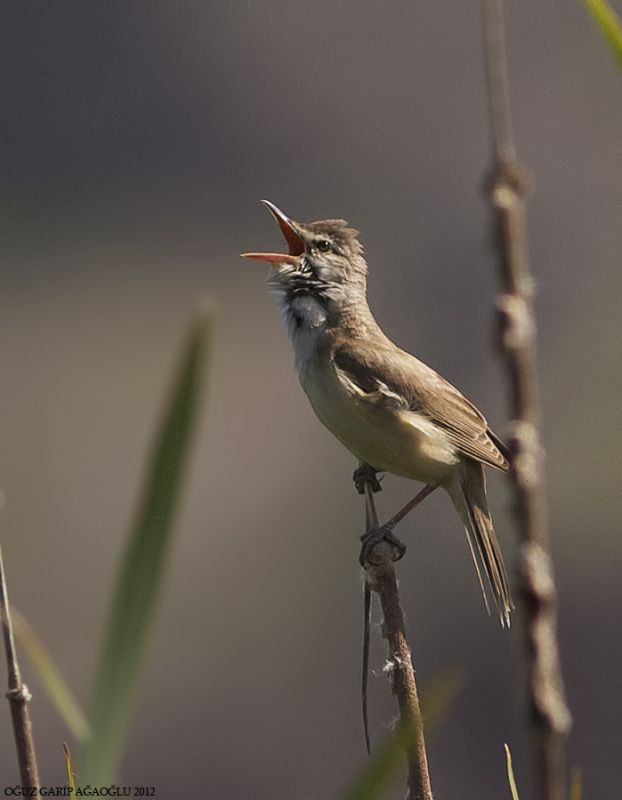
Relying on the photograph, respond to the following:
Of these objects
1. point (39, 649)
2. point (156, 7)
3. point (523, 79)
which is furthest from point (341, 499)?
point (39, 649)

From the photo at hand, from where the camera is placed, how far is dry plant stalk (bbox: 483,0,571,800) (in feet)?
3.05

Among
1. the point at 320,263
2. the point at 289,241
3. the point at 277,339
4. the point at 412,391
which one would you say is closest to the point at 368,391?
the point at 412,391

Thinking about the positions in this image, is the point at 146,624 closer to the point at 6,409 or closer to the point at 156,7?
the point at 6,409

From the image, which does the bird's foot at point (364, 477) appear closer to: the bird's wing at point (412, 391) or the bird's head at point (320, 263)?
the bird's wing at point (412, 391)

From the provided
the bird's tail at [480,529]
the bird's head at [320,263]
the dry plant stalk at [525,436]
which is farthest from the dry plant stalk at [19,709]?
the bird's head at [320,263]

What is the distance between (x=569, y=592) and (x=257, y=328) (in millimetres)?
6832

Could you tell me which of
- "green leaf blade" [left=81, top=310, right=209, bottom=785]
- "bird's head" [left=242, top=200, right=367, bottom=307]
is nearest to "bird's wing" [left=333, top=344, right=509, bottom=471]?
"bird's head" [left=242, top=200, right=367, bottom=307]

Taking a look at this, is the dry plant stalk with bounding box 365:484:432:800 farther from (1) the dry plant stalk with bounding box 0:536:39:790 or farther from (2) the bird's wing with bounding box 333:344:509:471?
(2) the bird's wing with bounding box 333:344:509:471

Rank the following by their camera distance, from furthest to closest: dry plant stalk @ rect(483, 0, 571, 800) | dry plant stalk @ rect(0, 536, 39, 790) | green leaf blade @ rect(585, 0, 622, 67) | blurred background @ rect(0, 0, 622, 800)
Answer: blurred background @ rect(0, 0, 622, 800) < dry plant stalk @ rect(0, 536, 39, 790) < green leaf blade @ rect(585, 0, 622, 67) < dry plant stalk @ rect(483, 0, 571, 800)

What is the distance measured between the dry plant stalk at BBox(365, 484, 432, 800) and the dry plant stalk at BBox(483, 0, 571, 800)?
0.46 metres

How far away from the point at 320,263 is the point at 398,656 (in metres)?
2.42

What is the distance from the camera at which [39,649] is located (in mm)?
1699

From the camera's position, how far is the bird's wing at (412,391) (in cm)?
392

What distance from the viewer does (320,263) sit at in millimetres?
4137
